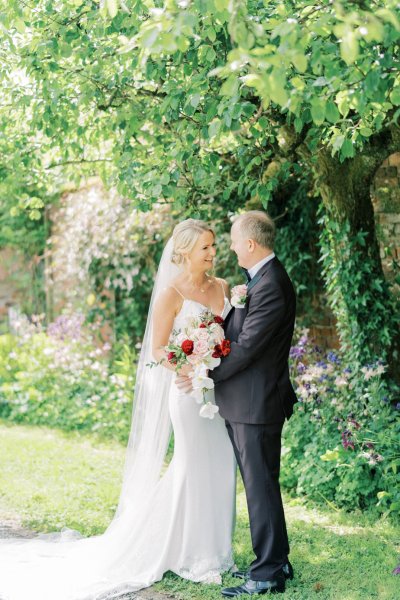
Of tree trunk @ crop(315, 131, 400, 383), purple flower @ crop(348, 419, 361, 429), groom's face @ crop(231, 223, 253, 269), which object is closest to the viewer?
groom's face @ crop(231, 223, 253, 269)

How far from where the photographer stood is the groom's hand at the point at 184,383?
13.9 feet

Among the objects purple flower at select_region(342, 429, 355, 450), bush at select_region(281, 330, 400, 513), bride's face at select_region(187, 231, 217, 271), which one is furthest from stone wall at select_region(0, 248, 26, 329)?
bride's face at select_region(187, 231, 217, 271)

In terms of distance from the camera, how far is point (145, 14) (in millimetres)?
4410

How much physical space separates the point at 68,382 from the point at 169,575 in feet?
15.6

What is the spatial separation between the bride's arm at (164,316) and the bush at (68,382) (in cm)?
366

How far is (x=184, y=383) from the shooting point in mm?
4254

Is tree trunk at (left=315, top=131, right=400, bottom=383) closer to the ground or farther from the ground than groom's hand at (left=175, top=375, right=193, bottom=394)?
farther from the ground

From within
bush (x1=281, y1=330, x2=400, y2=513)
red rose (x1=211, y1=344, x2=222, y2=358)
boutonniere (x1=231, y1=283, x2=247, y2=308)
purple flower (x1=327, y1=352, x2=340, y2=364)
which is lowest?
bush (x1=281, y1=330, x2=400, y2=513)

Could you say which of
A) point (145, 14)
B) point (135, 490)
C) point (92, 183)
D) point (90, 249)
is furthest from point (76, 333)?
point (145, 14)

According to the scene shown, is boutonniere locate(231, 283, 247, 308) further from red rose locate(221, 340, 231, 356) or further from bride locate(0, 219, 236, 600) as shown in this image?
bride locate(0, 219, 236, 600)

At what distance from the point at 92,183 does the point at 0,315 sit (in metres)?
3.30

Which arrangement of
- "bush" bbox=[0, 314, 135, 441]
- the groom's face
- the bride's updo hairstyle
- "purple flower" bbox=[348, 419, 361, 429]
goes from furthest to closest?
"bush" bbox=[0, 314, 135, 441], "purple flower" bbox=[348, 419, 361, 429], the bride's updo hairstyle, the groom's face

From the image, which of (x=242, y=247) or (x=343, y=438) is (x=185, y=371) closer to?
→ (x=242, y=247)

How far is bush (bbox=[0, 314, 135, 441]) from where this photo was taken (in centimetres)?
820
